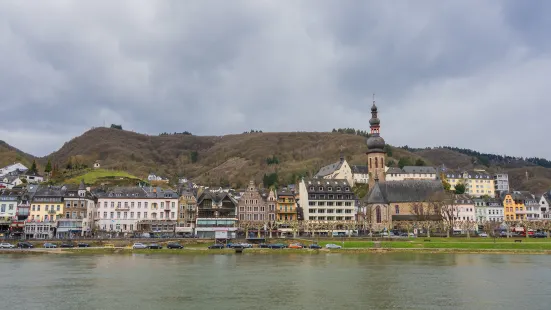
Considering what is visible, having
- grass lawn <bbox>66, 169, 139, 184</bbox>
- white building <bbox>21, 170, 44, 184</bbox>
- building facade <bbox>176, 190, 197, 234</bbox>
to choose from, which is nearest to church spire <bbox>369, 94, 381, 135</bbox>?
building facade <bbox>176, 190, 197, 234</bbox>

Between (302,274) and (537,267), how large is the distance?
29890 millimetres

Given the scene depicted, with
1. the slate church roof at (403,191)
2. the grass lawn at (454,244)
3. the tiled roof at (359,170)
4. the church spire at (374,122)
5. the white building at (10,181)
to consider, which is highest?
the church spire at (374,122)

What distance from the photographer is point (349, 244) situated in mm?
90312

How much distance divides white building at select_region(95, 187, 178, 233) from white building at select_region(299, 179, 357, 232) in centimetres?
3311

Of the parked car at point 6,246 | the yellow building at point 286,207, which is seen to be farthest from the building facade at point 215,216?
the parked car at point 6,246

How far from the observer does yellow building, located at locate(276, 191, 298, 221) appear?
389 feet

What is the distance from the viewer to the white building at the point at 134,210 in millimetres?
111000

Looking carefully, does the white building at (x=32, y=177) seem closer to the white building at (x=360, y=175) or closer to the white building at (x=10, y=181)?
the white building at (x=10, y=181)

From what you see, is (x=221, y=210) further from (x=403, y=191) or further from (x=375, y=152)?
(x=375, y=152)

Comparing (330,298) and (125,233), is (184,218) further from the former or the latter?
(330,298)

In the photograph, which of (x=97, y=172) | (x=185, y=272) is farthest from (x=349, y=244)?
(x=97, y=172)

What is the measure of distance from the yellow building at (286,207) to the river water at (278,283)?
48.6m

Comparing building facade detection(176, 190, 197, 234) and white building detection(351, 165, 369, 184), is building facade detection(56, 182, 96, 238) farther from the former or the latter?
white building detection(351, 165, 369, 184)

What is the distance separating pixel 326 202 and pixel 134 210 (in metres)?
47.1
